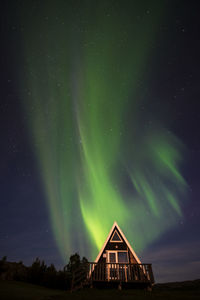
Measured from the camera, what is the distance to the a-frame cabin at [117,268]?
13969mm

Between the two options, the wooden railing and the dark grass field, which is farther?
the wooden railing

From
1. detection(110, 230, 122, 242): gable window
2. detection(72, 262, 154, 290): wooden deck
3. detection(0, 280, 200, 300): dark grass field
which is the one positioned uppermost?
detection(110, 230, 122, 242): gable window

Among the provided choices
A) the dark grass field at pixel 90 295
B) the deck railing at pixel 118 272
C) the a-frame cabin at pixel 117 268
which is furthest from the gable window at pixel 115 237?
the dark grass field at pixel 90 295

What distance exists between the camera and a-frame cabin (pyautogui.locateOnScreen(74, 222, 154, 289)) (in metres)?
14.0

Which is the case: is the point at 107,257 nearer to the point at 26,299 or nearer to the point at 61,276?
the point at 61,276

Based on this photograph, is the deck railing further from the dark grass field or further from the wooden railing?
the dark grass field

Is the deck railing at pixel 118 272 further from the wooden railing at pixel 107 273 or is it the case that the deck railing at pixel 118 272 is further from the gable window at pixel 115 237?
the gable window at pixel 115 237

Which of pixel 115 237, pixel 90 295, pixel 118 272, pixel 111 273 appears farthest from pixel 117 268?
pixel 90 295

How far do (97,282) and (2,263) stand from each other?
53.8ft

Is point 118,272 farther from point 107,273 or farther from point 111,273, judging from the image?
point 111,273

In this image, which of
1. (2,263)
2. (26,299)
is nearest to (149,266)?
(26,299)

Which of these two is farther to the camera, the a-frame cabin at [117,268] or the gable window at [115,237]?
the gable window at [115,237]

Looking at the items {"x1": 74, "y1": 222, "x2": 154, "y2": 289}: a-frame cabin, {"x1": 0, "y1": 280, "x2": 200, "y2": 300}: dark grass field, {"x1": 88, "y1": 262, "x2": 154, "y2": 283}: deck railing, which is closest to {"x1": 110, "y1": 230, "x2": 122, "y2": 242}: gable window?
{"x1": 74, "y1": 222, "x2": 154, "y2": 289}: a-frame cabin

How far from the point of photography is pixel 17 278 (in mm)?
20578
